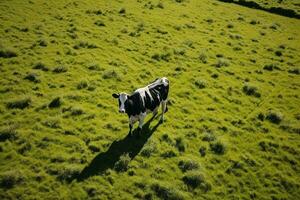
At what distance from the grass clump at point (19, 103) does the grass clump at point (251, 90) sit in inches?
532

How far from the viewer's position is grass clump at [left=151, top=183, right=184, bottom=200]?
12.4m

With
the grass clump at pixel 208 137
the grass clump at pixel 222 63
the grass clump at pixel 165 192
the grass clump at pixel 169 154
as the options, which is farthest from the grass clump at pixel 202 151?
the grass clump at pixel 222 63

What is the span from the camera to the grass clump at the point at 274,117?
1796 cm

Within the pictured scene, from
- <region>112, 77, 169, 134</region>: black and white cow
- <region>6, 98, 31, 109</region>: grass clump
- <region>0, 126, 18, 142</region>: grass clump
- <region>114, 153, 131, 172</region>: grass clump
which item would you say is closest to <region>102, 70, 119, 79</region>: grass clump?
<region>6, 98, 31, 109</region>: grass clump

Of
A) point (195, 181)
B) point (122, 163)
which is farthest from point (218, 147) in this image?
point (122, 163)

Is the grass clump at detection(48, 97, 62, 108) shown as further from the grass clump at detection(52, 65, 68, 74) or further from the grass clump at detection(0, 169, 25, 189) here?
the grass clump at detection(0, 169, 25, 189)

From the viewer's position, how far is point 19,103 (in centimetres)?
1694

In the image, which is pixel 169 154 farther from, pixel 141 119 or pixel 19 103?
pixel 19 103

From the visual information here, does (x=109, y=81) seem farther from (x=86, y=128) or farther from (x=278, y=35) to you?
→ (x=278, y=35)

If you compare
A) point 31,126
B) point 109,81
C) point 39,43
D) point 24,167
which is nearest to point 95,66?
point 109,81

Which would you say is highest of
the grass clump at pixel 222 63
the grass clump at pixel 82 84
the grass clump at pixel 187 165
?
the grass clump at pixel 222 63

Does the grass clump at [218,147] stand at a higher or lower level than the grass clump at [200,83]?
lower

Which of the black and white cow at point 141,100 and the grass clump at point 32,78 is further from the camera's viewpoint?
the grass clump at point 32,78

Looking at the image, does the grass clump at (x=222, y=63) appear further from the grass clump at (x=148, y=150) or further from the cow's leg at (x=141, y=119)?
the grass clump at (x=148, y=150)
